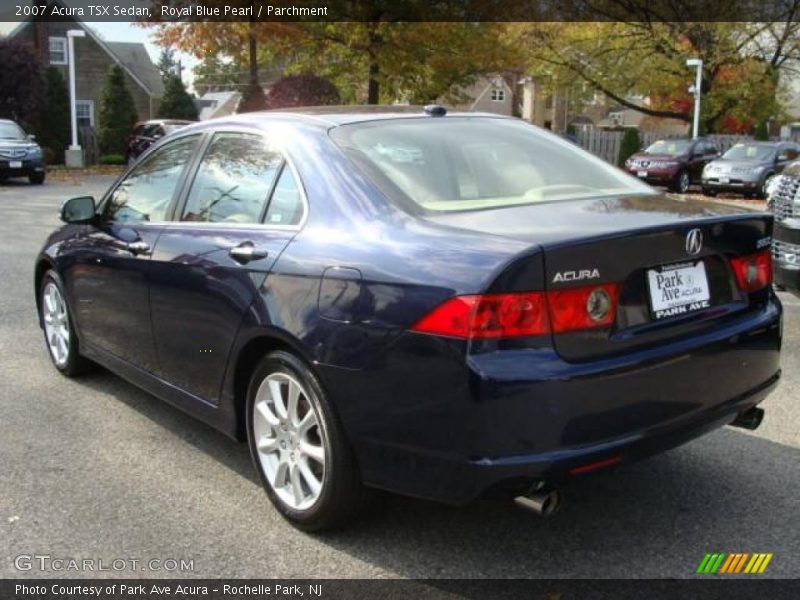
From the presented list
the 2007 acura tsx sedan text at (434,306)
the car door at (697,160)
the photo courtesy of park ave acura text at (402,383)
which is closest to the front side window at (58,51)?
the car door at (697,160)

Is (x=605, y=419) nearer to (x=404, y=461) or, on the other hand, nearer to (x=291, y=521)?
(x=404, y=461)

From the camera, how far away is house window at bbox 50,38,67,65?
46094 millimetres

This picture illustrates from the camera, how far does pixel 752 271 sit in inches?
A: 134

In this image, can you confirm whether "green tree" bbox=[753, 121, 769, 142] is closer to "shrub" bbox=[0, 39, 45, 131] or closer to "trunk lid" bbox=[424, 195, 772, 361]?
"shrub" bbox=[0, 39, 45, 131]

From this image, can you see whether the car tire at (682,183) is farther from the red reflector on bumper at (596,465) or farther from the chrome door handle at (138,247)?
the red reflector on bumper at (596,465)

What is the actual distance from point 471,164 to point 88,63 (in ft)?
165

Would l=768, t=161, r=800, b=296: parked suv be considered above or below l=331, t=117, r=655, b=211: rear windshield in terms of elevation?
below

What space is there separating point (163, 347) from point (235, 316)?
741mm

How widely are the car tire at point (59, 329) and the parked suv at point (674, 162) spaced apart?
19849mm

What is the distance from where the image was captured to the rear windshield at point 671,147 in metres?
24.2

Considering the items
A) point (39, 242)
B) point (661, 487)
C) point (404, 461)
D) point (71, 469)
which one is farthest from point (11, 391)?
point (39, 242)

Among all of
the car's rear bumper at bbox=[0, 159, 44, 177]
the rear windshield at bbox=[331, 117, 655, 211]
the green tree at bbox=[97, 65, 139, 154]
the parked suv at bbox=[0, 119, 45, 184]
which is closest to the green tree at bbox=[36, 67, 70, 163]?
the green tree at bbox=[97, 65, 139, 154]

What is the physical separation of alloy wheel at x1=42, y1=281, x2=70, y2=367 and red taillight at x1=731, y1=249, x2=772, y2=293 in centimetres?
380

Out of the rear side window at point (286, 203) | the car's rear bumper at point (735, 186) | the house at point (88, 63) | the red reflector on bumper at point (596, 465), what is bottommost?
the red reflector on bumper at point (596, 465)
